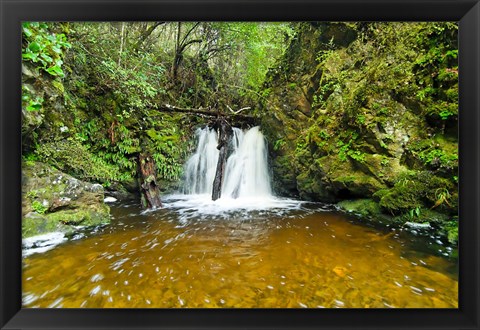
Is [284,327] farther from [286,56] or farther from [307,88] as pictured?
[286,56]

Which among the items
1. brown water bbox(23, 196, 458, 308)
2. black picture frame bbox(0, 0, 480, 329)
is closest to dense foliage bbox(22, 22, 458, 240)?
black picture frame bbox(0, 0, 480, 329)

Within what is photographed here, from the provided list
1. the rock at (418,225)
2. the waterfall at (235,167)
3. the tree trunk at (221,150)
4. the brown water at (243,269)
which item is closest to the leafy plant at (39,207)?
the brown water at (243,269)

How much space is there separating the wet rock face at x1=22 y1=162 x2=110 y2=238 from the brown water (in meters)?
0.35

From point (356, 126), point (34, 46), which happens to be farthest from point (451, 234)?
point (34, 46)

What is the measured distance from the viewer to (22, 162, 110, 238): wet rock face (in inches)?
105

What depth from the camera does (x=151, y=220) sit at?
3.71 meters

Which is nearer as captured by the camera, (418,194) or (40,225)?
(40,225)

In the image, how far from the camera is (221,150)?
6.02m

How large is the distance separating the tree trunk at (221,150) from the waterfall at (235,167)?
0.25 metres

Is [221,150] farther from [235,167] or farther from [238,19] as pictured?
[238,19]

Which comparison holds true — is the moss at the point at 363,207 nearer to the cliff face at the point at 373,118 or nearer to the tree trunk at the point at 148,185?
the cliff face at the point at 373,118

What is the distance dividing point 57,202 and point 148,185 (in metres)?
1.89

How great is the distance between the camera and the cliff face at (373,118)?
303cm

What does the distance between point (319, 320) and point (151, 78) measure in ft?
19.2
